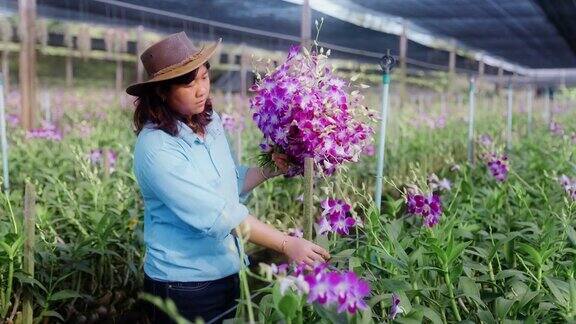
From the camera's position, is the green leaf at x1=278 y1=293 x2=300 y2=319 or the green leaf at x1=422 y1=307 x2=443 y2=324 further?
the green leaf at x1=422 y1=307 x2=443 y2=324

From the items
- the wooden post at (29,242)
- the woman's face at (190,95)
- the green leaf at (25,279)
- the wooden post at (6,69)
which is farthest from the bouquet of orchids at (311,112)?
the wooden post at (6,69)

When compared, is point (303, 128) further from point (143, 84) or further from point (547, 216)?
point (547, 216)

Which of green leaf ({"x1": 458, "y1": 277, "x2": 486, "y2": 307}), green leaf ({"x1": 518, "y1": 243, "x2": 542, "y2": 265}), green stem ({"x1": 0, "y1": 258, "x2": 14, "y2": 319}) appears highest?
green leaf ({"x1": 518, "y1": 243, "x2": 542, "y2": 265})

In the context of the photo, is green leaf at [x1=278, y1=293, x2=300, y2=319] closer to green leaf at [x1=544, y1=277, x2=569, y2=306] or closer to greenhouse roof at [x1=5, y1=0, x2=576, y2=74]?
green leaf at [x1=544, y1=277, x2=569, y2=306]

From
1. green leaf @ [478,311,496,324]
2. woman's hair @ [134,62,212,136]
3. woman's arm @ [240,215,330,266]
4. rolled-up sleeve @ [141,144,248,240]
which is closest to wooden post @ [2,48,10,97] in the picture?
woman's hair @ [134,62,212,136]

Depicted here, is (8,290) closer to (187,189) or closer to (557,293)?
(187,189)

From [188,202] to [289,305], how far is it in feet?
1.15

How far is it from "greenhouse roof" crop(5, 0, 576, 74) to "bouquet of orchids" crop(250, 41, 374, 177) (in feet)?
14.3

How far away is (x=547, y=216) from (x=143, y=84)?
153 centimetres

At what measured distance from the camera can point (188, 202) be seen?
143 cm

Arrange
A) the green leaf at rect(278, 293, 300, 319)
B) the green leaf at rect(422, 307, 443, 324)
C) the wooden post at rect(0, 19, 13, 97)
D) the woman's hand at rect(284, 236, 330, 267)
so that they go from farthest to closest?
1. the wooden post at rect(0, 19, 13, 97)
2. the green leaf at rect(422, 307, 443, 324)
3. the woman's hand at rect(284, 236, 330, 267)
4. the green leaf at rect(278, 293, 300, 319)

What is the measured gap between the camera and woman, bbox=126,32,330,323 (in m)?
1.43

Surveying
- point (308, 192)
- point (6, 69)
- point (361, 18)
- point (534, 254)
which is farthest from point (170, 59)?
point (6, 69)

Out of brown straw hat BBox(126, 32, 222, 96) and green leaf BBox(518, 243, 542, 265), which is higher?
brown straw hat BBox(126, 32, 222, 96)
